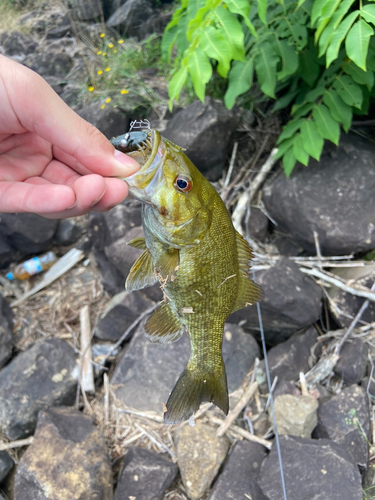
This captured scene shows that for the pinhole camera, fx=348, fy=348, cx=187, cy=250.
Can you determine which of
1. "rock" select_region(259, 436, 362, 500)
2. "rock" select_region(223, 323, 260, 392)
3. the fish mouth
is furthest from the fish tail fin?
"rock" select_region(223, 323, 260, 392)

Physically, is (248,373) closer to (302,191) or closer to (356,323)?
(356,323)

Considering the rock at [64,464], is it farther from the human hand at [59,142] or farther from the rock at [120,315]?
the human hand at [59,142]

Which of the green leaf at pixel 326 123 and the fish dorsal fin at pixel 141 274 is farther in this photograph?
the green leaf at pixel 326 123

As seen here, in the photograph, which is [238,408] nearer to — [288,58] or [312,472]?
[312,472]

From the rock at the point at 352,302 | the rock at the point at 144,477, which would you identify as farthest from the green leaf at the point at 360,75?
the rock at the point at 144,477

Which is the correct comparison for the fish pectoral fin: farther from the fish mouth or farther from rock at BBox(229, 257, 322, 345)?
rock at BBox(229, 257, 322, 345)
